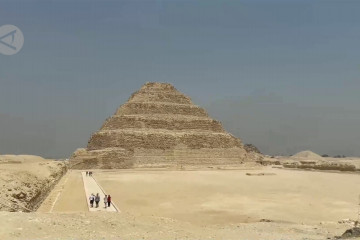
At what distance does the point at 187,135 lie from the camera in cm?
5759

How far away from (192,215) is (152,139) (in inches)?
1521

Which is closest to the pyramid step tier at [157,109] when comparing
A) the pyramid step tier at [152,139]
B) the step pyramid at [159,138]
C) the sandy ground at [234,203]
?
the step pyramid at [159,138]

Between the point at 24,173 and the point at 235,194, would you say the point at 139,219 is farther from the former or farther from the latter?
the point at 235,194

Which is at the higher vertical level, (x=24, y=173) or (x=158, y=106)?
(x=158, y=106)

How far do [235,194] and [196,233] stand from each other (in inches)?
509

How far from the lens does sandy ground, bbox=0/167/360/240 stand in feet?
34.3

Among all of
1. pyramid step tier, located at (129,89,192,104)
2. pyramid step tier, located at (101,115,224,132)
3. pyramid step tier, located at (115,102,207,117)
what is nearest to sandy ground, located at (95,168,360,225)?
pyramid step tier, located at (101,115,224,132)

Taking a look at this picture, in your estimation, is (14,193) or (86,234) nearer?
(86,234)

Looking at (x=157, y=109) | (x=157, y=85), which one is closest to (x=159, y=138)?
(x=157, y=109)

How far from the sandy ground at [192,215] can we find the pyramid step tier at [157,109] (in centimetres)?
3369

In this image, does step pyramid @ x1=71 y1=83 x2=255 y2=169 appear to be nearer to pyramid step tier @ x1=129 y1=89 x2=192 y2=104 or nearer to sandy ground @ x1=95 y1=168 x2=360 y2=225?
pyramid step tier @ x1=129 y1=89 x2=192 y2=104

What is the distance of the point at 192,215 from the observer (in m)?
17.0

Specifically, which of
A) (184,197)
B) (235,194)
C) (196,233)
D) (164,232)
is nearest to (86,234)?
(164,232)

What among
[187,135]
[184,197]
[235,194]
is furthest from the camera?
[187,135]
